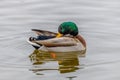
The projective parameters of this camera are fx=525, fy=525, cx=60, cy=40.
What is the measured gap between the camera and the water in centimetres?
1124

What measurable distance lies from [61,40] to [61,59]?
496 millimetres

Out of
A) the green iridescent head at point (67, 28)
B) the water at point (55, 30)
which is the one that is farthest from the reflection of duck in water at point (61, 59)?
the green iridescent head at point (67, 28)

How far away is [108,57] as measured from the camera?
12.2 metres

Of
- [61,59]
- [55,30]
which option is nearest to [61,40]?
[61,59]

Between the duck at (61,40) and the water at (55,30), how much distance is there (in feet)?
0.93

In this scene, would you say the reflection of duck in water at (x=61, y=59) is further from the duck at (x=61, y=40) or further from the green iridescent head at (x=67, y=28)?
the green iridescent head at (x=67, y=28)

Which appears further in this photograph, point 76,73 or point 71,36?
point 71,36

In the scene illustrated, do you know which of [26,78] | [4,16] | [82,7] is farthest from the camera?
[82,7]

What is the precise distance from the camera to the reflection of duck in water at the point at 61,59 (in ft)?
38.6

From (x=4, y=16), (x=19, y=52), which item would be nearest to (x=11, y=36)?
(x=19, y=52)

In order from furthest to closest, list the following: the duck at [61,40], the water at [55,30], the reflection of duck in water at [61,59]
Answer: the duck at [61,40] < the reflection of duck in water at [61,59] < the water at [55,30]

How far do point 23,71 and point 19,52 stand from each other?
127 cm

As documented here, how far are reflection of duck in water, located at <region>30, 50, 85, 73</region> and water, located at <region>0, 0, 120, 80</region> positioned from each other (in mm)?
91

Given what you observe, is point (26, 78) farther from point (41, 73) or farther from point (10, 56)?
point (10, 56)
